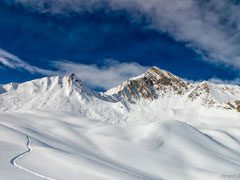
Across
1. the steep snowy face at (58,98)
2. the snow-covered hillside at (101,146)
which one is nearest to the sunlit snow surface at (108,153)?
the snow-covered hillside at (101,146)

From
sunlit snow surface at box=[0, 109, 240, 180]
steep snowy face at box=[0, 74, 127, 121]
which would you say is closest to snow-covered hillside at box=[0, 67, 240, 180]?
sunlit snow surface at box=[0, 109, 240, 180]

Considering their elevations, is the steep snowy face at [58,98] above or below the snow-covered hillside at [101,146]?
above

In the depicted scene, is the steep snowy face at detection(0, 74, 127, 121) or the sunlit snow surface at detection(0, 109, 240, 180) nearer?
the sunlit snow surface at detection(0, 109, 240, 180)

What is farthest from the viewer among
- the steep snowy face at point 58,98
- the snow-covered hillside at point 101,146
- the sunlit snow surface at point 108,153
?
the steep snowy face at point 58,98

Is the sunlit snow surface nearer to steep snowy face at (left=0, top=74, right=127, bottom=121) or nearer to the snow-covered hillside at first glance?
the snow-covered hillside

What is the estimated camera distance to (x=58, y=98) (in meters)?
112

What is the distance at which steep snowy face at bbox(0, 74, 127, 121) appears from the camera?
343ft

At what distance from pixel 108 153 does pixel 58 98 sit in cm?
9009

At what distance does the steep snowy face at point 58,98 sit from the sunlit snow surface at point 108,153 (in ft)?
178

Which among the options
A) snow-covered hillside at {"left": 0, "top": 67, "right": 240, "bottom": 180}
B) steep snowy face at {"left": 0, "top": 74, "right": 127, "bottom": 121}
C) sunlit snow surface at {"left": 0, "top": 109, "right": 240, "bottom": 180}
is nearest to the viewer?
sunlit snow surface at {"left": 0, "top": 109, "right": 240, "bottom": 180}

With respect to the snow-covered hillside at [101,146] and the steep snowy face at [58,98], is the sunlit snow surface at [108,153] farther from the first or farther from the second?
the steep snowy face at [58,98]

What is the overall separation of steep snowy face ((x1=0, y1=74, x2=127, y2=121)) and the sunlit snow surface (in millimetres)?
54358

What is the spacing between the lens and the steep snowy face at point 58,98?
343 feet

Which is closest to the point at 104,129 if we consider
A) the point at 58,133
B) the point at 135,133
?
the point at 135,133
